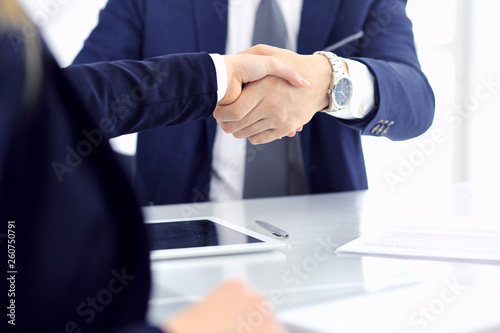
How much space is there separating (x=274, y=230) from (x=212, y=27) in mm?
826

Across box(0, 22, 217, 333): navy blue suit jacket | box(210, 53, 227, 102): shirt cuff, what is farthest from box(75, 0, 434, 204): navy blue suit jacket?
box(0, 22, 217, 333): navy blue suit jacket

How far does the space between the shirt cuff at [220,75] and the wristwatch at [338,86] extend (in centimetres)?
31

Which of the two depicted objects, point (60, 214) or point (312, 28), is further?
point (312, 28)

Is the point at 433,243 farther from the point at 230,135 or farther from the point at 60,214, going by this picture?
the point at 230,135

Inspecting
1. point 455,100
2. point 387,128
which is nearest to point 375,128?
point 387,128

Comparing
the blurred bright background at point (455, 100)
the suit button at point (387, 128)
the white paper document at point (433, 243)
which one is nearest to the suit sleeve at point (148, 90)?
the white paper document at point (433, 243)

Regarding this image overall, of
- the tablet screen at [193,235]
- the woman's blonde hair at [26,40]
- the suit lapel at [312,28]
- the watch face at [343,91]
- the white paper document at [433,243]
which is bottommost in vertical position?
the white paper document at [433,243]

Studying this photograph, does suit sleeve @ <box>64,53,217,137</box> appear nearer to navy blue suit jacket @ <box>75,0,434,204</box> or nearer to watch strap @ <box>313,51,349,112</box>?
watch strap @ <box>313,51,349,112</box>

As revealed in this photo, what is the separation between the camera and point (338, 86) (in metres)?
1.12

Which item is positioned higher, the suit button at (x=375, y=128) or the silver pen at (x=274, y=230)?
the suit button at (x=375, y=128)

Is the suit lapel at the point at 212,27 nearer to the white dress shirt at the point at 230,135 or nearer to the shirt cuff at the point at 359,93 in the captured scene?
the white dress shirt at the point at 230,135

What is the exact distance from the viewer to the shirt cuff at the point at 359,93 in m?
1.16

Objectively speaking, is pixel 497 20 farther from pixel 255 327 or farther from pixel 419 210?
pixel 255 327

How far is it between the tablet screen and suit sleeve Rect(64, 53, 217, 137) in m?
0.16
